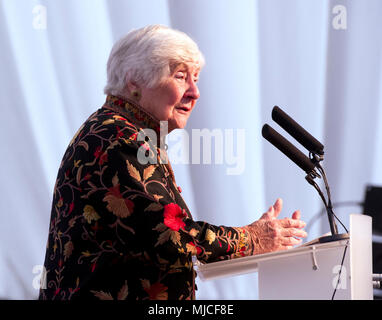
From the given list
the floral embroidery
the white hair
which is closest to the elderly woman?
the floral embroidery

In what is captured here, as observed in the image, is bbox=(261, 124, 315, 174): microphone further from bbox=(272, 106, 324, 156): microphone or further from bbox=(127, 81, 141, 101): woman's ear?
bbox=(127, 81, 141, 101): woman's ear

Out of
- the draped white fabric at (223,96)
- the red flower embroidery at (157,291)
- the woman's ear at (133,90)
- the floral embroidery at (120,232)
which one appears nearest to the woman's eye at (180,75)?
the woman's ear at (133,90)

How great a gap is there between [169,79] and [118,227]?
481 millimetres

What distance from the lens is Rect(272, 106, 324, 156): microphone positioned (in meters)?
1.49

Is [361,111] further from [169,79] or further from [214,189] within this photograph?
[169,79]

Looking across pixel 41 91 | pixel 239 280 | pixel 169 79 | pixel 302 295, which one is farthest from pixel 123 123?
pixel 239 280

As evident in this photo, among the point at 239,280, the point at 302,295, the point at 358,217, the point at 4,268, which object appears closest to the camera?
the point at 358,217

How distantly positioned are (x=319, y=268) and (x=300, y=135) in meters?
0.34

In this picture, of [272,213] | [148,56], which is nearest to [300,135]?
[272,213]

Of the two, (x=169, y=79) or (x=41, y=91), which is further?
(x=41, y=91)

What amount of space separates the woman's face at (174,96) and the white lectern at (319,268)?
429 mm

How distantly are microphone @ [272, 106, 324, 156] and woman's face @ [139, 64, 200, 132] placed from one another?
0.26m

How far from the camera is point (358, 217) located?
1231 millimetres

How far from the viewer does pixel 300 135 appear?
4.95ft
